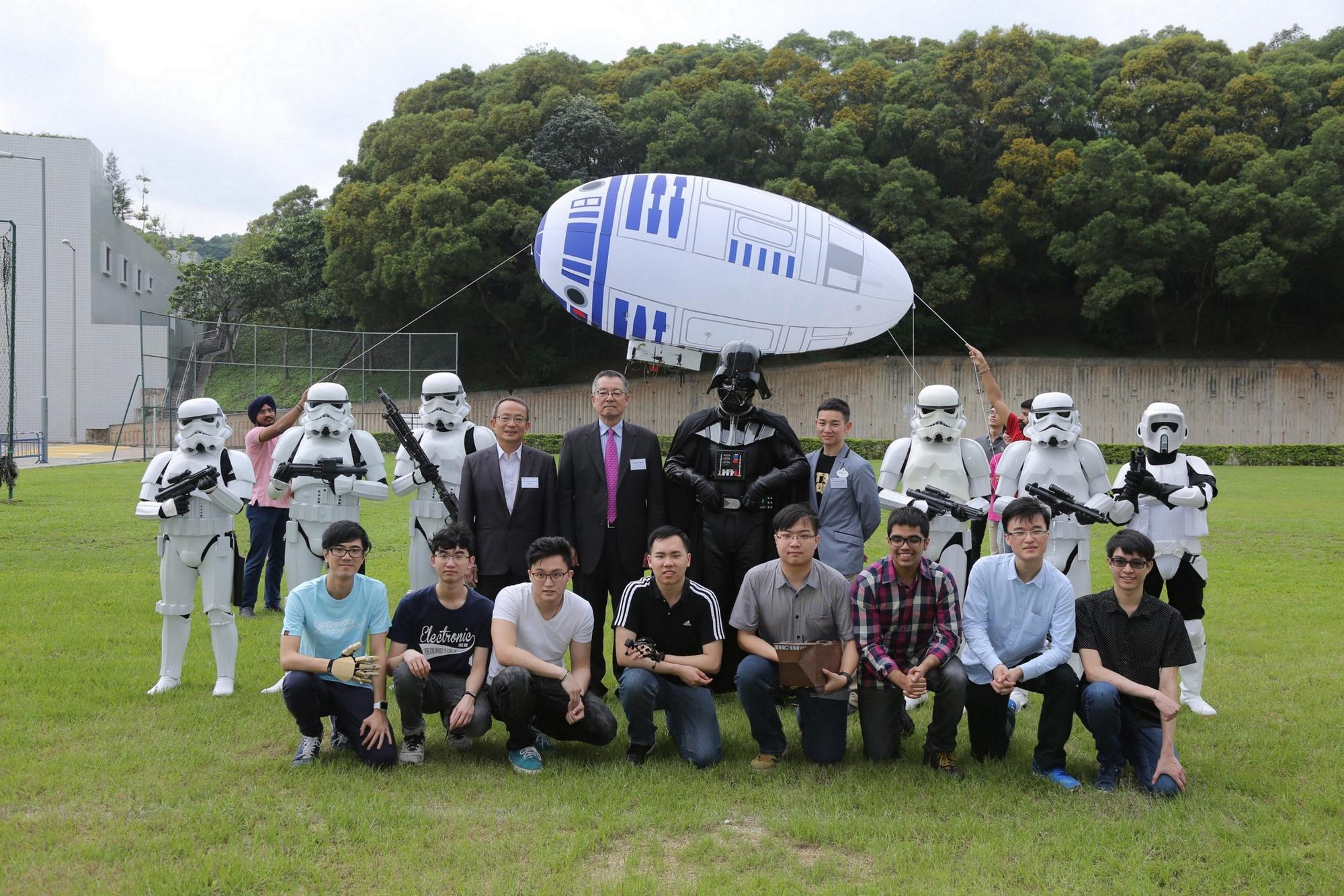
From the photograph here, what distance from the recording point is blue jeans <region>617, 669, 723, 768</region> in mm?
5691

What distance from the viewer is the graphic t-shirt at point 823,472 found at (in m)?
7.42

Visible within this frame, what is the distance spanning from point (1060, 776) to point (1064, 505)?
2268mm

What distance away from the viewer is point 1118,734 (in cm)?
540

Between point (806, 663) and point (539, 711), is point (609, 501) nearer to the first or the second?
point (539, 711)

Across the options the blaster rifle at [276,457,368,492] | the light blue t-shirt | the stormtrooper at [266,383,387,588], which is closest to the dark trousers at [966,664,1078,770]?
the light blue t-shirt

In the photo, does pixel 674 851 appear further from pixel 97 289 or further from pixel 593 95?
pixel 97 289

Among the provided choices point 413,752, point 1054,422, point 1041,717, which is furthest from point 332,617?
point 1054,422

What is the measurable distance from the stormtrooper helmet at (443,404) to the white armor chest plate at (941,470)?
3.54 metres

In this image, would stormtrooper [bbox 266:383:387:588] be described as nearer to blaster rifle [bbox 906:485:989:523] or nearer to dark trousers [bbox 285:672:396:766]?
dark trousers [bbox 285:672:396:766]

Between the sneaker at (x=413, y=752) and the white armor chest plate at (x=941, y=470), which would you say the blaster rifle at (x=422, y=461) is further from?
the white armor chest plate at (x=941, y=470)

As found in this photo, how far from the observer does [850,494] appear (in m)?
7.36

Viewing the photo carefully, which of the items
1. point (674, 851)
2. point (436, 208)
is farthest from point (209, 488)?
point (436, 208)

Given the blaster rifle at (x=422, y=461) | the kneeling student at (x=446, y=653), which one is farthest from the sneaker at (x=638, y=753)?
the blaster rifle at (x=422, y=461)

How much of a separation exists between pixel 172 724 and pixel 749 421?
4222 millimetres
